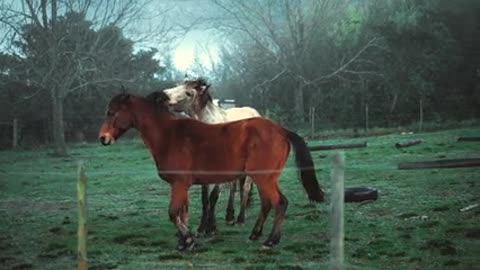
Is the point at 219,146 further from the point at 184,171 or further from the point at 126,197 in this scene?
the point at 126,197

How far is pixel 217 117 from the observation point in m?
7.91

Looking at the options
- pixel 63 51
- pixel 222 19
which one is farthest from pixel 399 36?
pixel 63 51

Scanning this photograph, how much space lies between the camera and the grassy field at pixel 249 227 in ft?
18.0

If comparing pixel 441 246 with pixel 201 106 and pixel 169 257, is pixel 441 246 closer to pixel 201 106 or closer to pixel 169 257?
pixel 169 257

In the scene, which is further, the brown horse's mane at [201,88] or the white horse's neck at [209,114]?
the white horse's neck at [209,114]

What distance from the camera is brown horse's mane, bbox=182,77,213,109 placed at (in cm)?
762

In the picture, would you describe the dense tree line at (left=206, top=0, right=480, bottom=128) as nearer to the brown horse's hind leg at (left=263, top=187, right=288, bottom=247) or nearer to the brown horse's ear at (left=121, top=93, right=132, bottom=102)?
the brown horse's hind leg at (left=263, top=187, right=288, bottom=247)

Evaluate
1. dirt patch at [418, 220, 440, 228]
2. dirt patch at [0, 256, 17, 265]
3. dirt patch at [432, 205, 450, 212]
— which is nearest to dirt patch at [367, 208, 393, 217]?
dirt patch at [432, 205, 450, 212]

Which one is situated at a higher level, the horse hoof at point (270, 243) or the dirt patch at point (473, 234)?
the horse hoof at point (270, 243)

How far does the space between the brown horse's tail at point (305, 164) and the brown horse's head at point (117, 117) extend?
1.74 meters

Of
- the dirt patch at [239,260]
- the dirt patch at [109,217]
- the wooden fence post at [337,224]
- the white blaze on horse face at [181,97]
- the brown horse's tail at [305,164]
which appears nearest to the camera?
the wooden fence post at [337,224]

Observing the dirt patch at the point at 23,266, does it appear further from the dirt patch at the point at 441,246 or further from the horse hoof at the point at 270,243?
the dirt patch at the point at 441,246

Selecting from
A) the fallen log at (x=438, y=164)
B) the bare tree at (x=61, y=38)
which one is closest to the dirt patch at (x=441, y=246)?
the fallen log at (x=438, y=164)

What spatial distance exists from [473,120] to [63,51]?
51.9 feet
